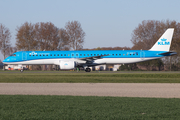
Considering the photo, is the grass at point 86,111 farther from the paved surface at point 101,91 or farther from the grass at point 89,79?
the grass at point 89,79

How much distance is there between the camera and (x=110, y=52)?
4109cm

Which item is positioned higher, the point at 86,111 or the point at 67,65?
the point at 67,65

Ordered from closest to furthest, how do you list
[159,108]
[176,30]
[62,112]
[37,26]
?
[62,112], [159,108], [176,30], [37,26]

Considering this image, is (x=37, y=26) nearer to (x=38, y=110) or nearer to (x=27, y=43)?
(x=27, y=43)

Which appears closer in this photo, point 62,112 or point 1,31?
point 62,112

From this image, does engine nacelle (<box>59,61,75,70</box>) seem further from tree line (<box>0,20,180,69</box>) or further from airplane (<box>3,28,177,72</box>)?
tree line (<box>0,20,180,69</box>)

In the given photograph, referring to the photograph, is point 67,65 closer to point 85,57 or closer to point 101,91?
point 85,57

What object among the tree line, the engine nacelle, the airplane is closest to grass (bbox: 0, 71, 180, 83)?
the engine nacelle

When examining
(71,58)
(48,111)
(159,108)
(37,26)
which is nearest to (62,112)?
(48,111)

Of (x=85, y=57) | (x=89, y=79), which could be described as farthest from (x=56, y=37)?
(x=89, y=79)

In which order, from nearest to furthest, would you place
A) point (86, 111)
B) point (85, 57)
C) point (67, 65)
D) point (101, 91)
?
point (86, 111)
point (101, 91)
point (67, 65)
point (85, 57)

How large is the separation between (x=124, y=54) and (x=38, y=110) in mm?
33446

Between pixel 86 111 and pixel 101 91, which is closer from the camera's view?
pixel 86 111

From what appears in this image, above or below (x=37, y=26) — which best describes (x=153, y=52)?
below
